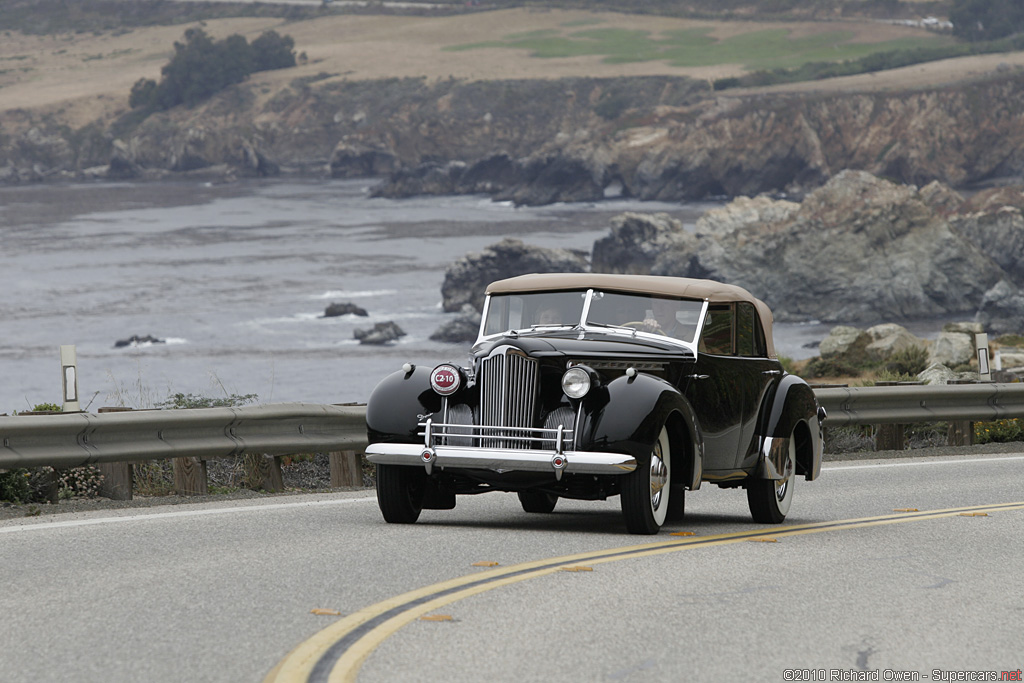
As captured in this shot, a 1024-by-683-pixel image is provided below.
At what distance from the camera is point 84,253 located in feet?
427

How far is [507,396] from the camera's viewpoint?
8461 mm

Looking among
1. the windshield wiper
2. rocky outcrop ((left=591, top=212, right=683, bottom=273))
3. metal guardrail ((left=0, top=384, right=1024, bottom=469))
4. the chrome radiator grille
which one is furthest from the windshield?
rocky outcrop ((left=591, top=212, right=683, bottom=273))

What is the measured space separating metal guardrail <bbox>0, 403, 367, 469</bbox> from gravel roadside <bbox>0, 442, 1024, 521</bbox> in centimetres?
33

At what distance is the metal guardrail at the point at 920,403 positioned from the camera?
14.4m

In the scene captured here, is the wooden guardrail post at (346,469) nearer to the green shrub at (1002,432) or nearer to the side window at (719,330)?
the side window at (719,330)

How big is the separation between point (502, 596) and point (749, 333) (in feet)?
13.7

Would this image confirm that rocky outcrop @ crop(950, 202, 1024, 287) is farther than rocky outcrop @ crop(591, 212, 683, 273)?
No

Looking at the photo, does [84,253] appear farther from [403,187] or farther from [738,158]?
[738,158]

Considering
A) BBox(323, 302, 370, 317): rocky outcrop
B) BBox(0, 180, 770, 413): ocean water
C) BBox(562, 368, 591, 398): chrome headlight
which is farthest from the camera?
BBox(323, 302, 370, 317): rocky outcrop

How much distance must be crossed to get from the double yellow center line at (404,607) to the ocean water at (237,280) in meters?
25.8

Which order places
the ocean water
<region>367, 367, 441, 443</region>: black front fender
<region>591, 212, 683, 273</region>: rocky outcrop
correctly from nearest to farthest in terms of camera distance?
<region>367, 367, 441, 443</region>: black front fender, the ocean water, <region>591, 212, 683, 273</region>: rocky outcrop

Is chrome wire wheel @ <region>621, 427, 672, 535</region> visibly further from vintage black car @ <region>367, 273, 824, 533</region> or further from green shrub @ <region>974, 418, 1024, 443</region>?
green shrub @ <region>974, 418, 1024, 443</region>

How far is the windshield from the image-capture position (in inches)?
369

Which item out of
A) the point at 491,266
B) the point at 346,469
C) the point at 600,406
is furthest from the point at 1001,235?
the point at 600,406
